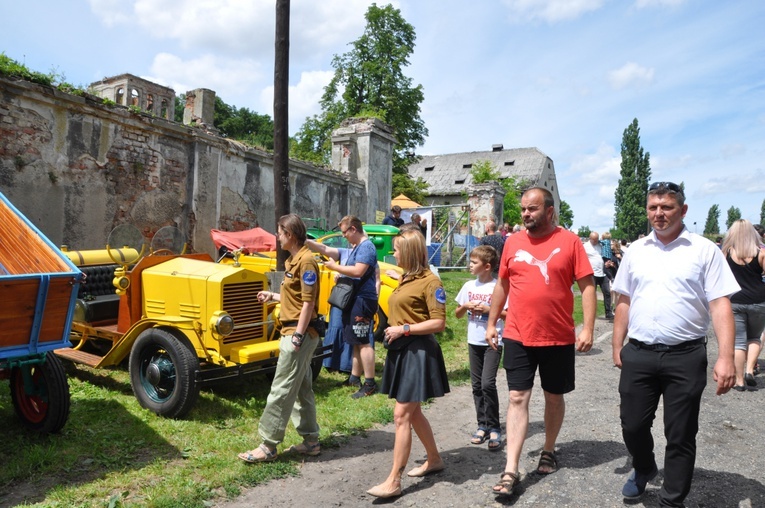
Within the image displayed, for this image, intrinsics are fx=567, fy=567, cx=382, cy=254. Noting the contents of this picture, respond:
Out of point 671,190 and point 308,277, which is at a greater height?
point 671,190

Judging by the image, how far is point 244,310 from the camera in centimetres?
568

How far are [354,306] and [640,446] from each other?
130 inches

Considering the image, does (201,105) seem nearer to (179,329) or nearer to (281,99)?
(281,99)

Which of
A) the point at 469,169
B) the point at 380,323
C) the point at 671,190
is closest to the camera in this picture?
the point at 671,190

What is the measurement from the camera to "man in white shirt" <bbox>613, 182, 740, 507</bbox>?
323cm

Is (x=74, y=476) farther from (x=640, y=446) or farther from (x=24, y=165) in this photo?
(x=24, y=165)

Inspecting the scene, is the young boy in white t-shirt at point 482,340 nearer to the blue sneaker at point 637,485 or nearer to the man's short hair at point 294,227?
the blue sneaker at point 637,485

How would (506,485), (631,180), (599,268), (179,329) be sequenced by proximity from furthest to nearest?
(631,180) → (599,268) → (179,329) → (506,485)

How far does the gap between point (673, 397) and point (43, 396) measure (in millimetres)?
4610

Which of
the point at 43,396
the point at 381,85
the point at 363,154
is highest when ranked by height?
the point at 381,85

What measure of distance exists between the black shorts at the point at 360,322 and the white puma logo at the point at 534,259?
101 inches

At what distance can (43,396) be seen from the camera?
4566mm

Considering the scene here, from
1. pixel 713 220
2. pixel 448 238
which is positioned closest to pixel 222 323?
pixel 448 238

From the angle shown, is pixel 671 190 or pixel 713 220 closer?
pixel 671 190
